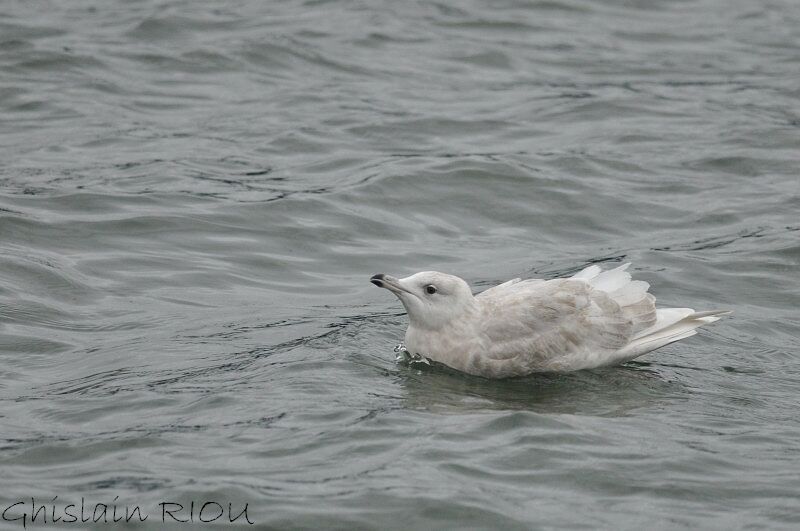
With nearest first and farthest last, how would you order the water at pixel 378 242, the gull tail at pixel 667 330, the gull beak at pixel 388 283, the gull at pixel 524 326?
the water at pixel 378 242
the gull beak at pixel 388 283
the gull at pixel 524 326
the gull tail at pixel 667 330

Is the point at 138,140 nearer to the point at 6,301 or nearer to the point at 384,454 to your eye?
the point at 6,301

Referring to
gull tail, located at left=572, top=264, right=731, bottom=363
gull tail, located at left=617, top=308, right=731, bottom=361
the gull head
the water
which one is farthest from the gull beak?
gull tail, located at left=617, top=308, right=731, bottom=361

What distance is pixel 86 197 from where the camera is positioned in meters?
13.0

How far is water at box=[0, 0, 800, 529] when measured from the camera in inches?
286

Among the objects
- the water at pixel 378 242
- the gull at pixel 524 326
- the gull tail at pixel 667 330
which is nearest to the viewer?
the water at pixel 378 242

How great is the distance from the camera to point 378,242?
12.6 metres

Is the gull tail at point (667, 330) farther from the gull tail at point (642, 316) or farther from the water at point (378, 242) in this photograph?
the water at point (378, 242)

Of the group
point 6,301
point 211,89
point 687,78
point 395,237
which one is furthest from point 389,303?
point 687,78

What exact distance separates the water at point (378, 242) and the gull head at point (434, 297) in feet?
1.35

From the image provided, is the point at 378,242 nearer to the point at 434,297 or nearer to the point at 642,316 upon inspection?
the point at 434,297

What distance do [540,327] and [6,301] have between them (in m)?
4.13

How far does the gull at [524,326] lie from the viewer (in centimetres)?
906

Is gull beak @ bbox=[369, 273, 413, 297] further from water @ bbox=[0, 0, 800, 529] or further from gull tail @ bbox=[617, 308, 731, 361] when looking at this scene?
gull tail @ bbox=[617, 308, 731, 361]

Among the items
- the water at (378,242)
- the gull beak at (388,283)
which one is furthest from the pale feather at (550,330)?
the gull beak at (388,283)
